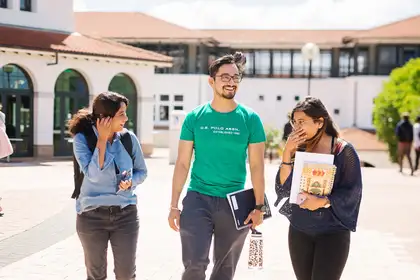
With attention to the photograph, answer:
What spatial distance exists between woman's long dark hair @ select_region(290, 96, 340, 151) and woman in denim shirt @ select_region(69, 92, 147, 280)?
4.05 ft

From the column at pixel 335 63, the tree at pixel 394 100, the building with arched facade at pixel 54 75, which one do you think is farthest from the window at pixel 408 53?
the building with arched facade at pixel 54 75

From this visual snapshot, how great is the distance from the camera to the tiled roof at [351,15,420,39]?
1891 inches

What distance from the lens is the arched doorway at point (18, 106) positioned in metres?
26.0

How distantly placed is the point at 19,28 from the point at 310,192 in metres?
25.0

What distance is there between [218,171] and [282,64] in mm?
48818

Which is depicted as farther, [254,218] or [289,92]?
[289,92]

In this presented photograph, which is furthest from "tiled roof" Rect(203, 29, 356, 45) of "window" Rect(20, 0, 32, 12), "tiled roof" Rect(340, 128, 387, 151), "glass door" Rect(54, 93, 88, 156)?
"glass door" Rect(54, 93, 88, 156)

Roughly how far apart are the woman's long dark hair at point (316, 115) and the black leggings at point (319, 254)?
586 millimetres

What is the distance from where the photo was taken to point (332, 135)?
4.79m

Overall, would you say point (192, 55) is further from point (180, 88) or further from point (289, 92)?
point (289, 92)

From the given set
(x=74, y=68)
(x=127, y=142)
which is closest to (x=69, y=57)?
(x=74, y=68)

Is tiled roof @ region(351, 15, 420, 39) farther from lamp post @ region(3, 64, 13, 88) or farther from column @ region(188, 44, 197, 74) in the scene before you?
lamp post @ region(3, 64, 13, 88)

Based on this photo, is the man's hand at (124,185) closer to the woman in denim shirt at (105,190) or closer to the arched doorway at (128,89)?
the woman in denim shirt at (105,190)

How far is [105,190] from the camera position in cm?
501
